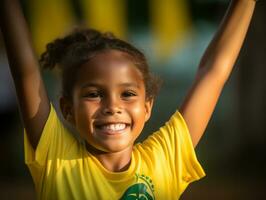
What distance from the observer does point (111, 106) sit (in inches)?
76.2

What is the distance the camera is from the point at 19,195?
20.1ft

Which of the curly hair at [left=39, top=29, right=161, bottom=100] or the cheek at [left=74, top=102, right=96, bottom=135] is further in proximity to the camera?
the curly hair at [left=39, top=29, right=161, bottom=100]

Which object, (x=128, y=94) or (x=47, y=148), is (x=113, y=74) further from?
(x=47, y=148)

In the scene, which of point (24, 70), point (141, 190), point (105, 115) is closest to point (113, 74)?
point (105, 115)

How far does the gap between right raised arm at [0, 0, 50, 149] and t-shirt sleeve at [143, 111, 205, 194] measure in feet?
1.34

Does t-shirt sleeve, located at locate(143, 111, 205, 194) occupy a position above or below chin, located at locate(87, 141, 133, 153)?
below

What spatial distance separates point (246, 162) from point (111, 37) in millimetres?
4924

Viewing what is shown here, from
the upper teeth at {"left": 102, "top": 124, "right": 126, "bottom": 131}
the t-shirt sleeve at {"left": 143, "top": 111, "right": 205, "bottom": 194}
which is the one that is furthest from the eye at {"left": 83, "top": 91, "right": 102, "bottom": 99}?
the t-shirt sleeve at {"left": 143, "top": 111, "right": 205, "bottom": 194}

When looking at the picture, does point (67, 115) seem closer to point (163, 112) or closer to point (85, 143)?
point (85, 143)

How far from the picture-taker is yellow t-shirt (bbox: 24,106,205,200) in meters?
1.95

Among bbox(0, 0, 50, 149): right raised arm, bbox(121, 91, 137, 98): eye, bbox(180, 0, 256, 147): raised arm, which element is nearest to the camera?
bbox(0, 0, 50, 149): right raised arm

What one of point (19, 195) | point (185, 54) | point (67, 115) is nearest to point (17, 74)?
point (67, 115)

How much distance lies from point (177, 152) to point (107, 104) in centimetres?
32

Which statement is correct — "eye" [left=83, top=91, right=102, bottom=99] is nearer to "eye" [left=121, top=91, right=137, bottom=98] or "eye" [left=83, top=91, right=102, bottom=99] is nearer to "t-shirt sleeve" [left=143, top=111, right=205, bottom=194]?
"eye" [left=121, top=91, right=137, bottom=98]
